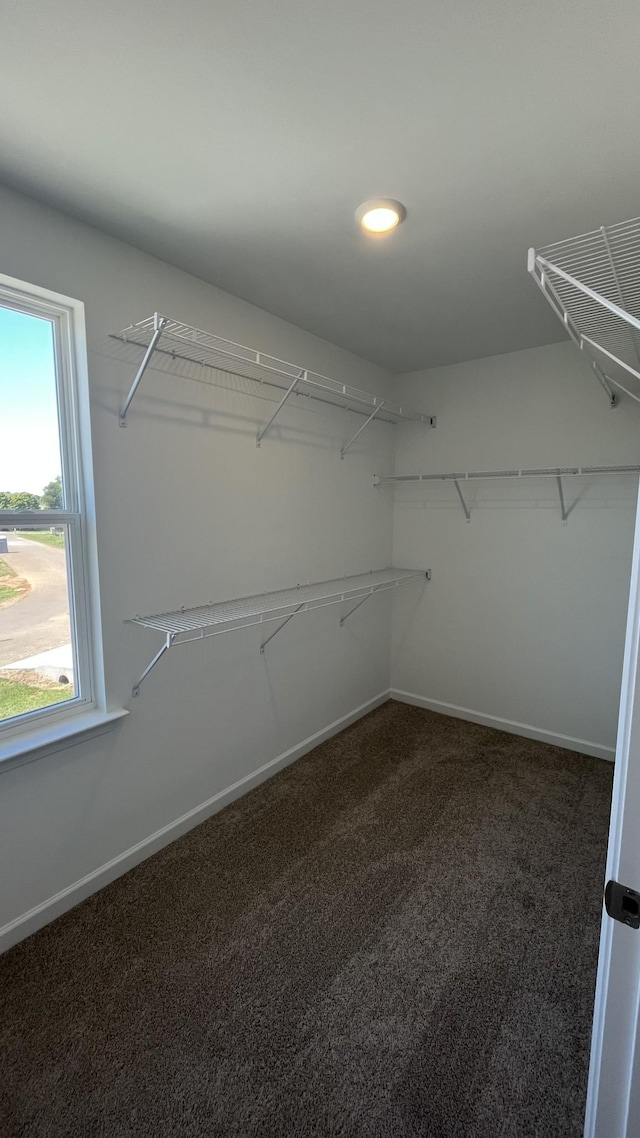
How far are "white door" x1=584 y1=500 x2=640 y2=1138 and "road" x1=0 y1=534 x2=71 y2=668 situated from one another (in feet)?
5.68

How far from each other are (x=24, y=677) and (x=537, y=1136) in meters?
1.90

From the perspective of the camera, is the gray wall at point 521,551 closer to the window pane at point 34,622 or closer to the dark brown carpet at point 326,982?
the dark brown carpet at point 326,982

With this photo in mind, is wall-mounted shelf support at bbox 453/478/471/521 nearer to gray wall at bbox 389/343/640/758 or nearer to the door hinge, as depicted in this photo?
gray wall at bbox 389/343/640/758

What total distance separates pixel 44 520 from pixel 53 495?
0.10 meters

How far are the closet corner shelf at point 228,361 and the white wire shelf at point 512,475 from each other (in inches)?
16.2

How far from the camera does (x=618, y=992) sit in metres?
0.72

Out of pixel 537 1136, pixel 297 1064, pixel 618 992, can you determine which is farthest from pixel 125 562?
→ pixel 537 1136

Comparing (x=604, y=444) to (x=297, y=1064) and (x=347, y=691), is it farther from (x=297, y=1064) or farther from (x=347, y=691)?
(x=297, y=1064)

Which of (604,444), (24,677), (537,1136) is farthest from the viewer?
(604,444)

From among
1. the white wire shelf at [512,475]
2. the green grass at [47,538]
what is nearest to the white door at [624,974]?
the green grass at [47,538]

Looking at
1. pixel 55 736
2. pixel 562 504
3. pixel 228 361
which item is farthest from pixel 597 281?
pixel 55 736

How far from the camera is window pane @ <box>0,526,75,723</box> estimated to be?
5.23 feet

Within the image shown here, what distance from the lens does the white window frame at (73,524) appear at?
157 cm

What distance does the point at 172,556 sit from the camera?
1979mm
